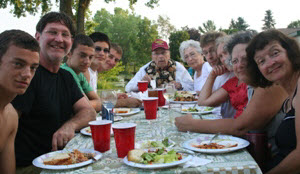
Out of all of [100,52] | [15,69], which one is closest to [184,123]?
[15,69]

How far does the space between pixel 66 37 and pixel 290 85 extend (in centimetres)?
229

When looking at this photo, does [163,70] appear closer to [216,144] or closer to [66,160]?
[216,144]

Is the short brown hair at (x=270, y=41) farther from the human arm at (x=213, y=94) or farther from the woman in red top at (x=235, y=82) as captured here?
the human arm at (x=213, y=94)

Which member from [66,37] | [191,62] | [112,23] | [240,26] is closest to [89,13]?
[191,62]

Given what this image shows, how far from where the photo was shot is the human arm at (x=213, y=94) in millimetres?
3162

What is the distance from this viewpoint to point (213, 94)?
130 inches

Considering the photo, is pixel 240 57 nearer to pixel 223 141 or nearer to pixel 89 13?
pixel 223 141

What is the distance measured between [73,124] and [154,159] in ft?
3.53

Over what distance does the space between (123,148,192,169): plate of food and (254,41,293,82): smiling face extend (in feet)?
3.55

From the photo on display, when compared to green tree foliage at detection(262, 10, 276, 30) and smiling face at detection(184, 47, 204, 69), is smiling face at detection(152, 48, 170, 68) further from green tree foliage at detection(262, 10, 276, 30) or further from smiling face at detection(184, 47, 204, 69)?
green tree foliage at detection(262, 10, 276, 30)

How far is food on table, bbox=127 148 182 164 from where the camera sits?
1323 millimetres

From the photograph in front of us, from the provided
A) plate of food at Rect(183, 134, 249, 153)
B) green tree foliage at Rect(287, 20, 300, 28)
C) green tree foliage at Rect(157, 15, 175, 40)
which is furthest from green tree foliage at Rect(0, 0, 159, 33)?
green tree foliage at Rect(287, 20, 300, 28)

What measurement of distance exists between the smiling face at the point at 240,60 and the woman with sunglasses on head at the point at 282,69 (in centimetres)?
27

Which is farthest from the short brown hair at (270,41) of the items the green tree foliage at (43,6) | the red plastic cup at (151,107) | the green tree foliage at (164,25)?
the green tree foliage at (164,25)
